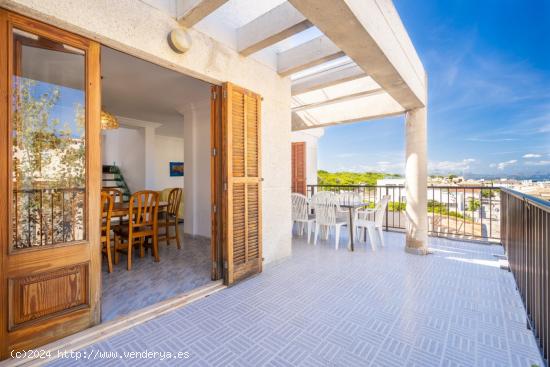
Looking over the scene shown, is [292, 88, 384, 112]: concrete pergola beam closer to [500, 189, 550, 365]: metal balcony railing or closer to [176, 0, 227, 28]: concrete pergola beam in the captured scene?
[500, 189, 550, 365]: metal balcony railing

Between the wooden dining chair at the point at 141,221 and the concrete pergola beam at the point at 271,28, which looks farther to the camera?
the wooden dining chair at the point at 141,221

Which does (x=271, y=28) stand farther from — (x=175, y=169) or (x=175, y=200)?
(x=175, y=169)

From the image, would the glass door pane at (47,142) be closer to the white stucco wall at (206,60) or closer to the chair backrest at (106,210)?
the white stucco wall at (206,60)

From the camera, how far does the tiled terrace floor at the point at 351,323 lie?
1692 millimetres

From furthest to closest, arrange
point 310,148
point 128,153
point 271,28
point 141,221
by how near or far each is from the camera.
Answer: point 310,148, point 128,153, point 141,221, point 271,28

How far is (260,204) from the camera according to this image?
10.5 ft

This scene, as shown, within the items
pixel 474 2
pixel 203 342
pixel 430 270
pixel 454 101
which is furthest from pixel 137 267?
pixel 454 101

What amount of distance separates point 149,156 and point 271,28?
617 centimetres

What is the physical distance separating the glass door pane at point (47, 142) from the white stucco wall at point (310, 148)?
6889 millimetres

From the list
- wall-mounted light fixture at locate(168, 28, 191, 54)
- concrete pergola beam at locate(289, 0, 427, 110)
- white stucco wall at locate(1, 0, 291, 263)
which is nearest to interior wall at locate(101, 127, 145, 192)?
white stucco wall at locate(1, 0, 291, 263)

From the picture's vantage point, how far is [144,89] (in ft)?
14.4

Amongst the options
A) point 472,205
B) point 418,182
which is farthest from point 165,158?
point 472,205

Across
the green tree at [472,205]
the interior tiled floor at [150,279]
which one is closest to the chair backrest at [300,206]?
the interior tiled floor at [150,279]

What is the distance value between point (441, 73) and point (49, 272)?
2229 cm
